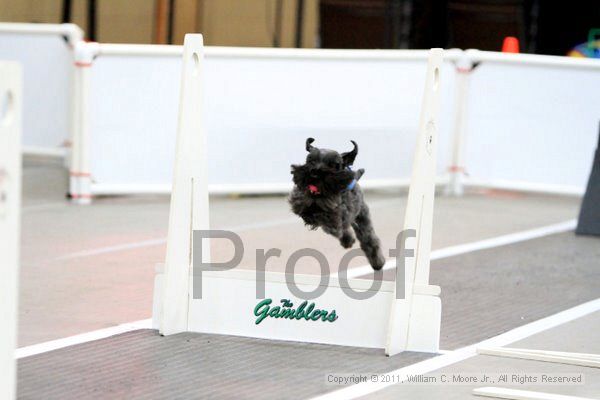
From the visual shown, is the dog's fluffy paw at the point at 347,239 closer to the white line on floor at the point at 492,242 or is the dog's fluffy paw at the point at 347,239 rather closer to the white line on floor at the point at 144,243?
the white line on floor at the point at 492,242

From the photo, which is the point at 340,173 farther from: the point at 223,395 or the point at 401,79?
the point at 401,79

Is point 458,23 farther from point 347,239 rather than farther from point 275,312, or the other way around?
point 275,312

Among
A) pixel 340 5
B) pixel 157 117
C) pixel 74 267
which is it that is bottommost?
pixel 74 267

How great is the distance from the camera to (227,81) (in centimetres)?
1045

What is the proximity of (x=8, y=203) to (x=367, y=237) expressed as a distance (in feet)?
9.93

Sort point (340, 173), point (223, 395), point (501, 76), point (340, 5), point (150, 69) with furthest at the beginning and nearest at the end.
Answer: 1. point (340, 5)
2. point (501, 76)
3. point (150, 69)
4. point (340, 173)
5. point (223, 395)

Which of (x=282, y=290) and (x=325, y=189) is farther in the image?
(x=282, y=290)

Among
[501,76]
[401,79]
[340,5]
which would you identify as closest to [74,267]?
[401,79]

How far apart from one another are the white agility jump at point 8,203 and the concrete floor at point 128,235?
184cm

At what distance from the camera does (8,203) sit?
4055mm

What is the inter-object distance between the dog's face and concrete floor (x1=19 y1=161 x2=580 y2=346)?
52.5 inches

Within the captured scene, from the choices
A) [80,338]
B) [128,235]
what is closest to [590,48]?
[128,235]

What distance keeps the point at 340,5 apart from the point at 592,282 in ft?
30.4

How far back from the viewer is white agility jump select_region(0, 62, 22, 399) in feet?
13.1
